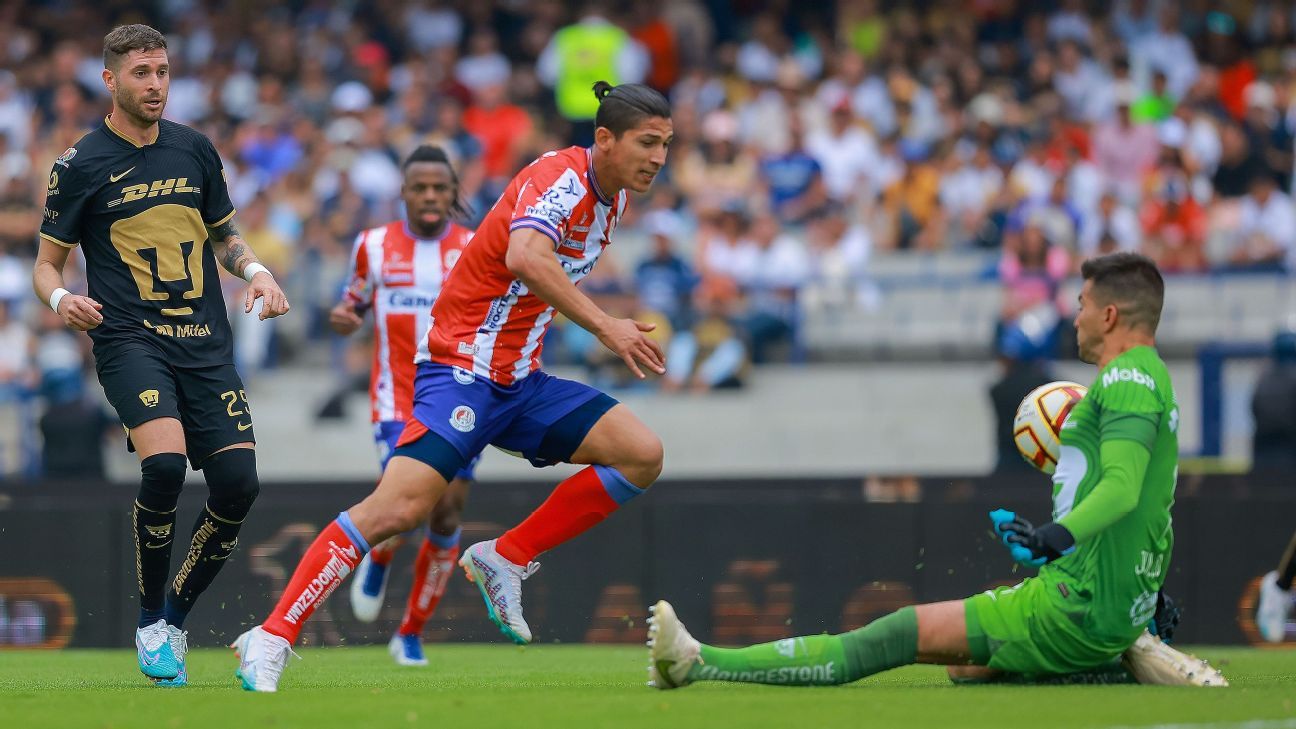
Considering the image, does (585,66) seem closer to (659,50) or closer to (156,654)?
(659,50)

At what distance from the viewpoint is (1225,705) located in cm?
603

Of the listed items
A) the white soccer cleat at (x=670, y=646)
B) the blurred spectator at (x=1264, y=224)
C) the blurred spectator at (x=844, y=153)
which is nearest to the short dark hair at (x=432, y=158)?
the white soccer cleat at (x=670, y=646)

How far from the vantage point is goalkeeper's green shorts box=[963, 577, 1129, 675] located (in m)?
6.31

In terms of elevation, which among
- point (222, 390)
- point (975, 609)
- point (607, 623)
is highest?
point (222, 390)

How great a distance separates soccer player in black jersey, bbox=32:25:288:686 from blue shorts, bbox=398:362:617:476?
74 centimetres

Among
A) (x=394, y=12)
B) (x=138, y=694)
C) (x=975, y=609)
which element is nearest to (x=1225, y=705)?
(x=975, y=609)

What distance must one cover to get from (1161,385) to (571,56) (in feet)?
45.9

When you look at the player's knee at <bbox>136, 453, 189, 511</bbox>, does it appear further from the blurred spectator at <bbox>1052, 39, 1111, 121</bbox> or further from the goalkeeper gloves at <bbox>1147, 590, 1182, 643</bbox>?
the blurred spectator at <bbox>1052, 39, 1111, 121</bbox>

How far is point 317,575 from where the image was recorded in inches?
271

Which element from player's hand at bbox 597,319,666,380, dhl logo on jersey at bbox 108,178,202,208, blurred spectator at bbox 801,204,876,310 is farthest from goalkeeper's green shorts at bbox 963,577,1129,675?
blurred spectator at bbox 801,204,876,310

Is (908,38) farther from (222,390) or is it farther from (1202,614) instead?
(222,390)

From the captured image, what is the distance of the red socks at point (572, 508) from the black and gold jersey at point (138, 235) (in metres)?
1.55

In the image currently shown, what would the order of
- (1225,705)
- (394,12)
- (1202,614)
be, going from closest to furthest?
(1225,705), (1202,614), (394,12)

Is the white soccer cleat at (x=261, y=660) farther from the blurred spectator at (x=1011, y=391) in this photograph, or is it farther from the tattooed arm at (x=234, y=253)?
the blurred spectator at (x=1011, y=391)
